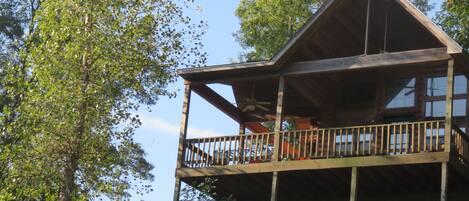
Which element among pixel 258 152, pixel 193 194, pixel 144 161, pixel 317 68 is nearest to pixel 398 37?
pixel 317 68

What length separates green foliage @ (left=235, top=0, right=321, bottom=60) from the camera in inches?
1555

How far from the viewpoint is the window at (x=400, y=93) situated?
27.9 m

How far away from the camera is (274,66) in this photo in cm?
2723

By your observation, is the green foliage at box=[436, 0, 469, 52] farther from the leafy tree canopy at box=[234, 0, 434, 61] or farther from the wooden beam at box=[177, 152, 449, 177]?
the wooden beam at box=[177, 152, 449, 177]

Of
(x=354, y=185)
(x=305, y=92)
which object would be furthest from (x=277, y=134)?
(x=354, y=185)

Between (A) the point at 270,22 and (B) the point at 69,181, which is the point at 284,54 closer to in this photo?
(B) the point at 69,181

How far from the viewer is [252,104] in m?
30.8

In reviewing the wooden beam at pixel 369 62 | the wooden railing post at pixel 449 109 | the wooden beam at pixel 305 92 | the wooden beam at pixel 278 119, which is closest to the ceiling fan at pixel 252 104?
the wooden beam at pixel 305 92

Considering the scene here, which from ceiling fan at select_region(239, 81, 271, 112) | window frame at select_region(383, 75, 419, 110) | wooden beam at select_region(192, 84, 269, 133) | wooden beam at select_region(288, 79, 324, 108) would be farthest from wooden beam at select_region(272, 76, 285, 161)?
ceiling fan at select_region(239, 81, 271, 112)

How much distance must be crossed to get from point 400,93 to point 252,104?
484 cm

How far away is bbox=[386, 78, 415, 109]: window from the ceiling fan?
4310 millimetres

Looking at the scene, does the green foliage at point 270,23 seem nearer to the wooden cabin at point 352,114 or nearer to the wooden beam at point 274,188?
the wooden cabin at point 352,114

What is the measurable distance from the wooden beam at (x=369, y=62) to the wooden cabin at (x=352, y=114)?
0.09 ft

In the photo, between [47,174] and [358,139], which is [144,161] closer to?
[47,174]
